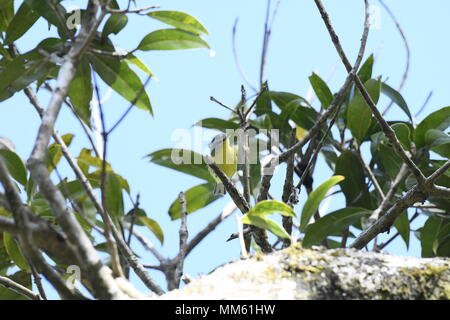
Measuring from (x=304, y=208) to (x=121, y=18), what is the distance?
0.61 m

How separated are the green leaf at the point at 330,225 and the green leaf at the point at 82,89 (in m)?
0.55

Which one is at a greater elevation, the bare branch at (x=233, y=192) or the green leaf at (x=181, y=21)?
the green leaf at (x=181, y=21)

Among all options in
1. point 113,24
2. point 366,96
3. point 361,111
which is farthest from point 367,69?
point 113,24

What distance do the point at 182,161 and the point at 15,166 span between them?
1.41 feet

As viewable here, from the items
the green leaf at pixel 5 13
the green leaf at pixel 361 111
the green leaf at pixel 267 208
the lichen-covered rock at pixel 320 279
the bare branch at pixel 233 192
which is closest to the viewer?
the lichen-covered rock at pixel 320 279

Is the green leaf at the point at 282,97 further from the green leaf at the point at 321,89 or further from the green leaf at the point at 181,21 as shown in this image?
the green leaf at the point at 181,21

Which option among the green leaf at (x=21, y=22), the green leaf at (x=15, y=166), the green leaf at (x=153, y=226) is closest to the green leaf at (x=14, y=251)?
the green leaf at (x=15, y=166)

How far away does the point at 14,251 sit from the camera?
1.68 metres

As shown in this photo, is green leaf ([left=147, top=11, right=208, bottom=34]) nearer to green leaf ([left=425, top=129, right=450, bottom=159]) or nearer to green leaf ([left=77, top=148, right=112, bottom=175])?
green leaf ([left=77, top=148, right=112, bottom=175])

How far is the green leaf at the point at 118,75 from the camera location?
4.48 feet

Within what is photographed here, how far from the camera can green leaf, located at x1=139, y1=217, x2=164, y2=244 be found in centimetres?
191

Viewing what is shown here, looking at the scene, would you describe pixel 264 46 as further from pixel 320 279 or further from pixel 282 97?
pixel 320 279

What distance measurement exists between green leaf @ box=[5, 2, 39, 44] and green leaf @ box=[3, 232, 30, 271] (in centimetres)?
50

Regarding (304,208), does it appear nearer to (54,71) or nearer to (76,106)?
(76,106)
